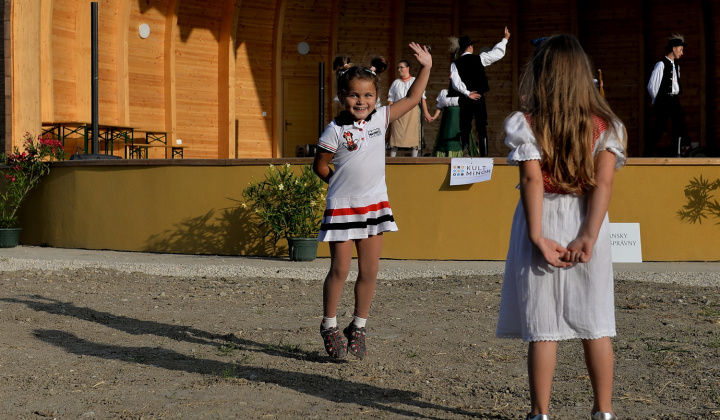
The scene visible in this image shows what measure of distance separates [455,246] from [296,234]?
182cm

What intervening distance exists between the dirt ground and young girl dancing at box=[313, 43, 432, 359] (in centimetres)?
38

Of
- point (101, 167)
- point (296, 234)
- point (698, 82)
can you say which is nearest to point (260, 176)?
point (296, 234)

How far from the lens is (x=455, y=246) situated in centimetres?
1032

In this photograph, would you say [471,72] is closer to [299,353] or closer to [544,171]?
[299,353]

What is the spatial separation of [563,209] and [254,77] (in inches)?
656

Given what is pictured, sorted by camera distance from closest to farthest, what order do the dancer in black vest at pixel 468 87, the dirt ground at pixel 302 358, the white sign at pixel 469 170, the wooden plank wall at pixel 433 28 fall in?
1. the dirt ground at pixel 302 358
2. the white sign at pixel 469 170
3. the dancer in black vest at pixel 468 87
4. the wooden plank wall at pixel 433 28

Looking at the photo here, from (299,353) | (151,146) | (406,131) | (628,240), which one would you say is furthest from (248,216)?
(151,146)

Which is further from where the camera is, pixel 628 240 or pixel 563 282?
pixel 628 240

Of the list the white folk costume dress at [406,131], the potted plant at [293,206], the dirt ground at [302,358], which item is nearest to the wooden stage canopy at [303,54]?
the white folk costume dress at [406,131]

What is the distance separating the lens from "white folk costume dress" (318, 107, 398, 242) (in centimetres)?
473

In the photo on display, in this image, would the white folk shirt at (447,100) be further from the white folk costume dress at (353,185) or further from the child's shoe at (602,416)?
the child's shoe at (602,416)

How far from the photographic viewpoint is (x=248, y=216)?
1074 cm

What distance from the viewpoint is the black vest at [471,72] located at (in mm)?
12227

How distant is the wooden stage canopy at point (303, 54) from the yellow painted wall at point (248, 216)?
497cm
